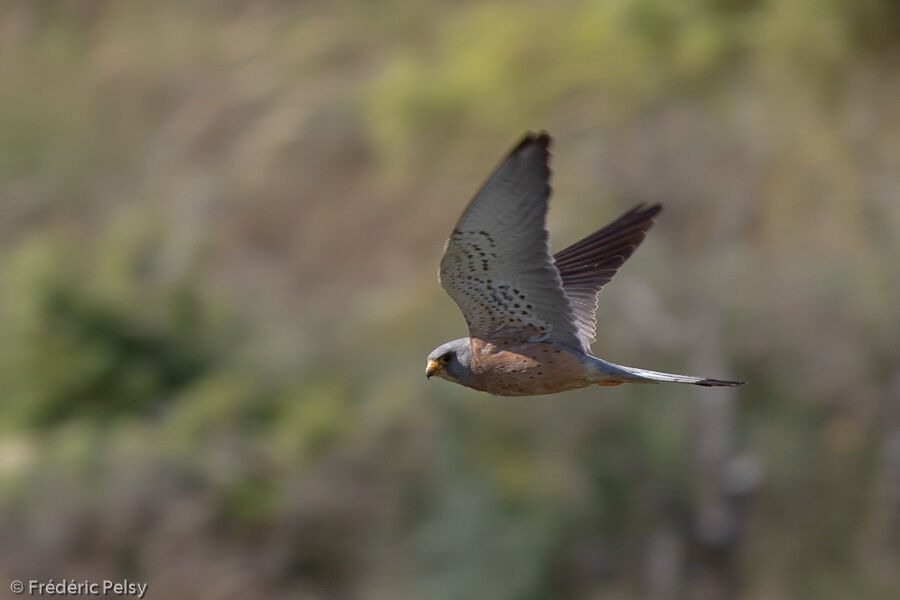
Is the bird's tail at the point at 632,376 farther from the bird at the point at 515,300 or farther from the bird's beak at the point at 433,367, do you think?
the bird's beak at the point at 433,367

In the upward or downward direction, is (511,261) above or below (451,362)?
above

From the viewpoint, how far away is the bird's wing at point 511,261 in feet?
13.7

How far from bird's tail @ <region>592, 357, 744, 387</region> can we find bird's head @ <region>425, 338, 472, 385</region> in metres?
0.43

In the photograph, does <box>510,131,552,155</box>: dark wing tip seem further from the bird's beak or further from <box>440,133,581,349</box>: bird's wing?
the bird's beak

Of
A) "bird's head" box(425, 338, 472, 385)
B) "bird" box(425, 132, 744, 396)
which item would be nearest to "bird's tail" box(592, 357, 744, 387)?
"bird" box(425, 132, 744, 396)

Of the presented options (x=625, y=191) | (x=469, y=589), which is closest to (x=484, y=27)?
(x=625, y=191)

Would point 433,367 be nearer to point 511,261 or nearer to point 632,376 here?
point 511,261

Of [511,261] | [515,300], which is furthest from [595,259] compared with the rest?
[511,261]

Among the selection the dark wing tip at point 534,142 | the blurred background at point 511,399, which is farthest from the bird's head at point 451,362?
the blurred background at point 511,399

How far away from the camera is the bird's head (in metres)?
4.77

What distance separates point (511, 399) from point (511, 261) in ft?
17.5

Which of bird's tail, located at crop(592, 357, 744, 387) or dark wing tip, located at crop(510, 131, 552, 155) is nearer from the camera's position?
dark wing tip, located at crop(510, 131, 552, 155)

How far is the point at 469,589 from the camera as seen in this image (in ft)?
31.7

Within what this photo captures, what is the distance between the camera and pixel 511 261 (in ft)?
14.6
